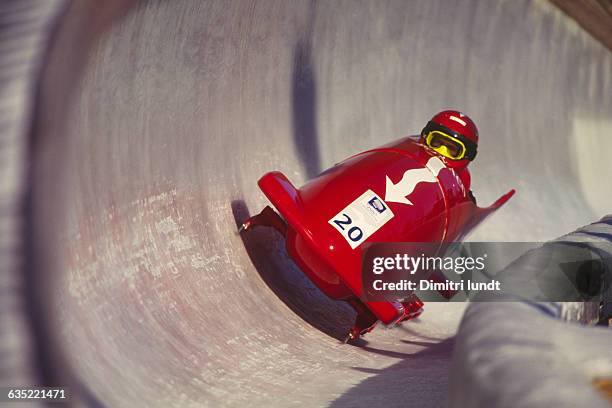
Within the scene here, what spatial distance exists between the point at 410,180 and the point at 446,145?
392 millimetres

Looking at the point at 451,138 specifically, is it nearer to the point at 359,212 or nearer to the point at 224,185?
the point at 359,212

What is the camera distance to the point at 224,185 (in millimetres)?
2969

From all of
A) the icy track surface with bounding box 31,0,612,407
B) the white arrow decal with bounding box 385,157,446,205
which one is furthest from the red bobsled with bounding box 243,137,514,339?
the icy track surface with bounding box 31,0,612,407

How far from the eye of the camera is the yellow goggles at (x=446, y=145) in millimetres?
3131

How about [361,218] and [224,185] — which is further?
[224,185]

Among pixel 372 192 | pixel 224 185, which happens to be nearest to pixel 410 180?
pixel 372 192

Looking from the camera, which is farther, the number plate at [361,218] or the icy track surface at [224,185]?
the number plate at [361,218]

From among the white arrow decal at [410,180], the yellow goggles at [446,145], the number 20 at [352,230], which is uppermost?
the yellow goggles at [446,145]

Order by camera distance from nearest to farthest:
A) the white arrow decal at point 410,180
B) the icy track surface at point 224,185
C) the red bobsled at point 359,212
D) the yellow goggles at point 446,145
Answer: the icy track surface at point 224,185
the red bobsled at point 359,212
the white arrow decal at point 410,180
the yellow goggles at point 446,145

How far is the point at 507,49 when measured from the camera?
541 centimetres

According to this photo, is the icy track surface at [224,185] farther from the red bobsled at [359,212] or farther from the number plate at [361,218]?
the number plate at [361,218]

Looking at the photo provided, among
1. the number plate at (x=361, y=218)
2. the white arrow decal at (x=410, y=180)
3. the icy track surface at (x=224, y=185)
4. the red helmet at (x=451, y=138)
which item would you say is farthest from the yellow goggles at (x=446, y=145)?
the icy track surface at (x=224, y=185)

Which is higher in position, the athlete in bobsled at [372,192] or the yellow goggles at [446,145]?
the yellow goggles at [446,145]

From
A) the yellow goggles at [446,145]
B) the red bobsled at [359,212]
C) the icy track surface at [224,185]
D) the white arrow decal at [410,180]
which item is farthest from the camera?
the yellow goggles at [446,145]
